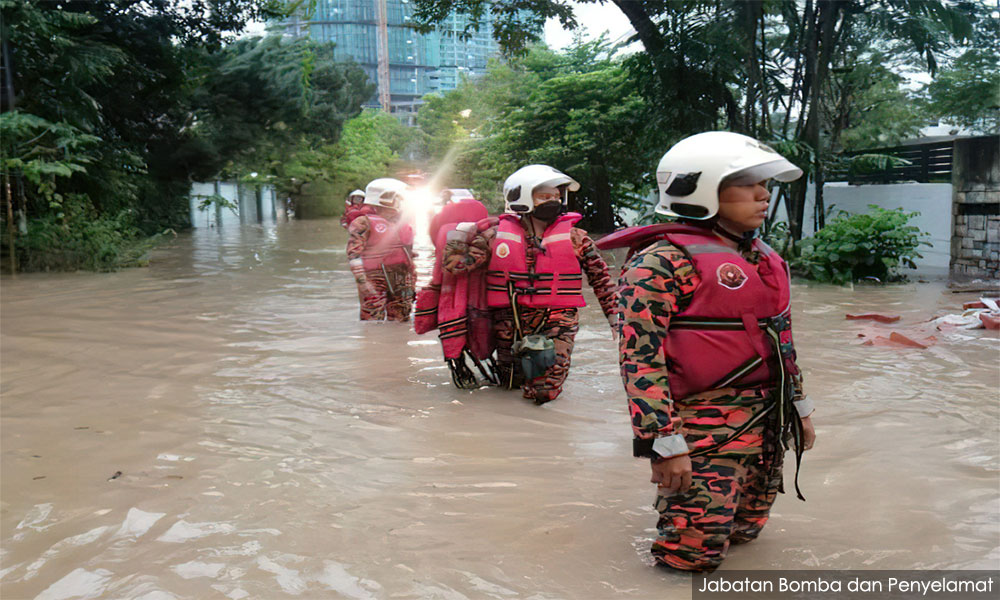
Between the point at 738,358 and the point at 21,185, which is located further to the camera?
the point at 21,185

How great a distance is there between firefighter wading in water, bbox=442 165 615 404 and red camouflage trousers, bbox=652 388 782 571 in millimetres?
2753

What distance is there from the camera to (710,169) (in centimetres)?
331

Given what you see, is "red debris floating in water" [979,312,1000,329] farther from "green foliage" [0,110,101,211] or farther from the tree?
"green foliage" [0,110,101,211]

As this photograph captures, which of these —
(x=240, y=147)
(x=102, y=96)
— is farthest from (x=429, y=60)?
(x=102, y=96)

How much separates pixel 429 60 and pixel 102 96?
84852 mm

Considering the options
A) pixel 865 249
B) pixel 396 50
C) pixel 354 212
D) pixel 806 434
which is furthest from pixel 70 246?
pixel 396 50

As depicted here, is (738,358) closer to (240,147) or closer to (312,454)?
(312,454)

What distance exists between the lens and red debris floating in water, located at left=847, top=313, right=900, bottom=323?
1001cm

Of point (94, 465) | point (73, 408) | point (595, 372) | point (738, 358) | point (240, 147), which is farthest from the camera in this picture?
point (240, 147)

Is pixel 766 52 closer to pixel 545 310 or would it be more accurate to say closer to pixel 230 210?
pixel 545 310

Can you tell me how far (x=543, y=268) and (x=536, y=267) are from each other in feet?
0.19

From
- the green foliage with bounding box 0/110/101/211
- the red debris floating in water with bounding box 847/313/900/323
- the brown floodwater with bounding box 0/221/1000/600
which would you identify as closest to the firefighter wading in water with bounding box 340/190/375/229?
the brown floodwater with bounding box 0/221/1000/600

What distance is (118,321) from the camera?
11289 millimetres

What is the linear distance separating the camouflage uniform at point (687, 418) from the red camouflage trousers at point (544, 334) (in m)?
2.91
